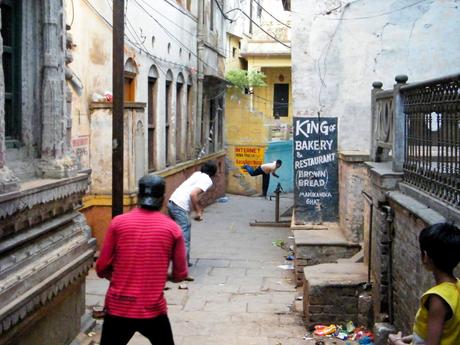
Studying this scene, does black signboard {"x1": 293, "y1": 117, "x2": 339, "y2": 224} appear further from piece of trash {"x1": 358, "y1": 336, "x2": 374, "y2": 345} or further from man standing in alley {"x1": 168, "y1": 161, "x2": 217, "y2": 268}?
piece of trash {"x1": 358, "y1": 336, "x2": 374, "y2": 345}

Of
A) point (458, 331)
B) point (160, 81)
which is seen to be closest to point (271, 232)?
point (160, 81)

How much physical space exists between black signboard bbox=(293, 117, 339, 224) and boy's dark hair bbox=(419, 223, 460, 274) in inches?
343

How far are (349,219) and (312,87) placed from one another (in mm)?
2488

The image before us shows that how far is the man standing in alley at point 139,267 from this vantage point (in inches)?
169

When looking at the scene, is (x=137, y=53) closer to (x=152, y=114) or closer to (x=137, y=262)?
(x=152, y=114)

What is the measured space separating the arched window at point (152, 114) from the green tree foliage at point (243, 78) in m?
10.6

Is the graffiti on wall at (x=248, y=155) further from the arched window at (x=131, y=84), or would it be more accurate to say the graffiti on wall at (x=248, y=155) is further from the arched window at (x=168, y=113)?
the arched window at (x=131, y=84)

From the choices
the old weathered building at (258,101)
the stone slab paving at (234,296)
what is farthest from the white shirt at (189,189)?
the old weathered building at (258,101)

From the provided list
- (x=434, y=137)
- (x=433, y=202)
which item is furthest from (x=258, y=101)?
(x=433, y=202)

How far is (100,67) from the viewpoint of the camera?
11078 millimetres

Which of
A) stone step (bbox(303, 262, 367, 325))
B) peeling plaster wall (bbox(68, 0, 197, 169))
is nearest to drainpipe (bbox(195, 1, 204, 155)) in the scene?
peeling plaster wall (bbox(68, 0, 197, 169))

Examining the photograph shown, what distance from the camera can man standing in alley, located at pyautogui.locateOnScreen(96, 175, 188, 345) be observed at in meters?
4.30

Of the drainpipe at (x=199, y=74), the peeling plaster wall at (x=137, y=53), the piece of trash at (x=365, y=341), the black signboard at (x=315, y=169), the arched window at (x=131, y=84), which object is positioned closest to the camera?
the piece of trash at (x=365, y=341)

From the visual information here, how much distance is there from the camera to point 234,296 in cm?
926
